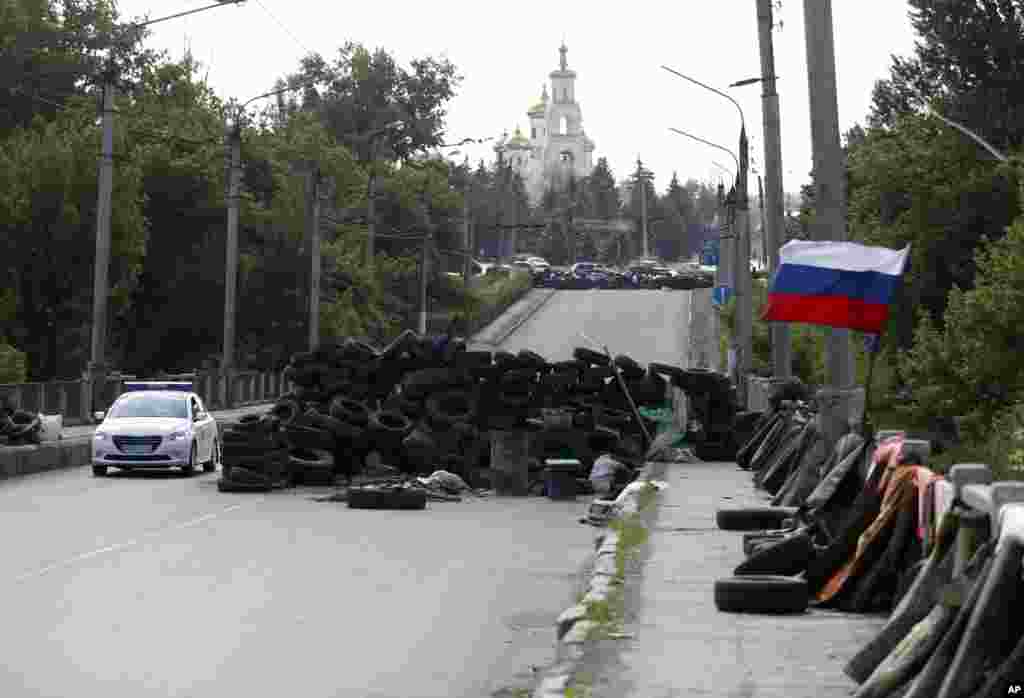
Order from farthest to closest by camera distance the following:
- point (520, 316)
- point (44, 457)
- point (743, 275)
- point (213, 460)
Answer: point (520, 316), point (743, 275), point (213, 460), point (44, 457)

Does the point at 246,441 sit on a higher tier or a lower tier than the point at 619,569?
higher

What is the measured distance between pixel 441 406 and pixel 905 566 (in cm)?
2363

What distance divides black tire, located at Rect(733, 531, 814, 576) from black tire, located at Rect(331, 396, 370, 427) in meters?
20.4

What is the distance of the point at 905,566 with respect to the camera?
1285cm

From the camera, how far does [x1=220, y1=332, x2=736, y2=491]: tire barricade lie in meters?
33.3

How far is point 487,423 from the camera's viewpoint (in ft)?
118

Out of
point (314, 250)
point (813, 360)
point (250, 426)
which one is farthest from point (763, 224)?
point (250, 426)

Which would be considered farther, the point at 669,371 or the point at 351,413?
the point at 669,371

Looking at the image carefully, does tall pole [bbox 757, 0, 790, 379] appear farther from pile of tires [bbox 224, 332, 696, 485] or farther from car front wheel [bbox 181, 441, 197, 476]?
car front wheel [bbox 181, 441, 197, 476]

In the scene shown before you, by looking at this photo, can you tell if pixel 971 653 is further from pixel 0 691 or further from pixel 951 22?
pixel 951 22

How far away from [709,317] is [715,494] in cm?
8620

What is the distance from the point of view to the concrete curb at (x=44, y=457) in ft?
115

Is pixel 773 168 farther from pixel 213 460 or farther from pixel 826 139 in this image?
pixel 826 139

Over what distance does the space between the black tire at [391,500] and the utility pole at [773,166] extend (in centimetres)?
795
